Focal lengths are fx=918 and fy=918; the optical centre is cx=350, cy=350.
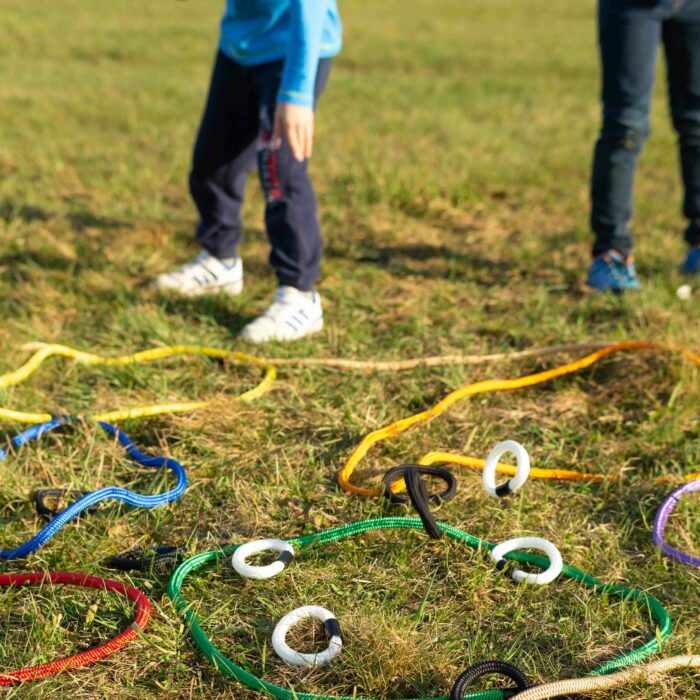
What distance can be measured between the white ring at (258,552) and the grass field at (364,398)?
37 millimetres

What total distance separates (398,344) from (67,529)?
52.2 inches

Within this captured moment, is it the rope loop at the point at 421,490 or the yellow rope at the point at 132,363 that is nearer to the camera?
the rope loop at the point at 421,490

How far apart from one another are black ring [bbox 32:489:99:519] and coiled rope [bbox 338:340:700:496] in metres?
0.60

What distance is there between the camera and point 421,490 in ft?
6.29

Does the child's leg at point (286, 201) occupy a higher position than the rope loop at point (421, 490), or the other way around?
the child's leg at point (286, 201)

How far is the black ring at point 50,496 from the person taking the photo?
2.04m

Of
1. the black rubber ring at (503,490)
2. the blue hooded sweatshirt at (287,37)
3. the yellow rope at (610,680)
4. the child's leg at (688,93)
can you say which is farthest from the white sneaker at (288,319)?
the yellow rope at (610,680)

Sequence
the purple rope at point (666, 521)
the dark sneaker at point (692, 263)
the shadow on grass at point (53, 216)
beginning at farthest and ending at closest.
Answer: the shadow on grass at point (53, 216) → the dark sneaker at point (692, 263) → the purple rope at point (666, 521)

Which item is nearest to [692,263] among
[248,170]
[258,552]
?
[248,170]

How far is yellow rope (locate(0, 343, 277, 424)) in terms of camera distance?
8.02 ft

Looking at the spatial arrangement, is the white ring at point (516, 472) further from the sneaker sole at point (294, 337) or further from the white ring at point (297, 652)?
the sneaker sole at point (294, 337)

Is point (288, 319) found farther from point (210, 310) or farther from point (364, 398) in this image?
point (364, 398)

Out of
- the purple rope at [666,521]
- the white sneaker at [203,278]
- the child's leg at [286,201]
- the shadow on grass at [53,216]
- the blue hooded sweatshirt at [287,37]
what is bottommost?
the purple rope at [666,521]

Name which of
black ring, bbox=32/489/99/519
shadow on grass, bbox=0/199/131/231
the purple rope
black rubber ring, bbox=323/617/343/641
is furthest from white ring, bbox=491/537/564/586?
shadow on grass, bbox=0/199/131/231
